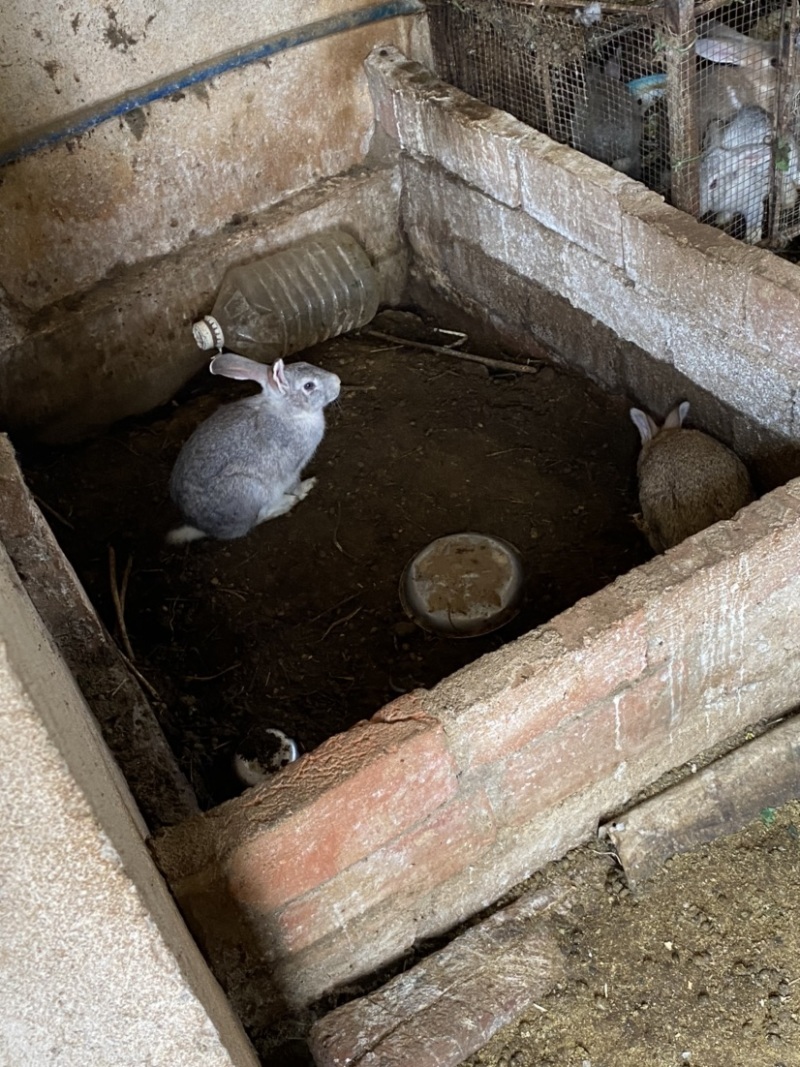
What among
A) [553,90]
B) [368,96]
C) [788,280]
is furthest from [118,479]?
[788,280]

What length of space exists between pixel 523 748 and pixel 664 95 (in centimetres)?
269

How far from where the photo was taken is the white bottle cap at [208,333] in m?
4.68

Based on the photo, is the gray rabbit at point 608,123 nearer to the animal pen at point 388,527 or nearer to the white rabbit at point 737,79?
the animal pen at point 388,527

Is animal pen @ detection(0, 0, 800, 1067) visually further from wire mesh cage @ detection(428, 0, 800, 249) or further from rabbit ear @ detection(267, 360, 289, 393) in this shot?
rabbit ear @ detection(267, 360, 289, 393)

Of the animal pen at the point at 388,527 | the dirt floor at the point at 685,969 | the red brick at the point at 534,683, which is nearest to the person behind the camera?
the animal pen at the point at 388,527

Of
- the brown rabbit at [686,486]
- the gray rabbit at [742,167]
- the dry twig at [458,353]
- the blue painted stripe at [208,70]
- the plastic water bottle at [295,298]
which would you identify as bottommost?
the dry twig at [458,353]

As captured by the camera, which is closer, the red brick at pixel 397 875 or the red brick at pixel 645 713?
the red brick at pixel 397 875

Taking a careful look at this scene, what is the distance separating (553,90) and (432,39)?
0.79 m

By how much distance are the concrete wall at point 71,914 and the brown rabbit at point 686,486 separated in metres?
2.24

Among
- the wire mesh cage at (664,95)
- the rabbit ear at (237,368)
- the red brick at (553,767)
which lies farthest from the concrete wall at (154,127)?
the red brick at (553,767)

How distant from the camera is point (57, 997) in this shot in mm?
1759

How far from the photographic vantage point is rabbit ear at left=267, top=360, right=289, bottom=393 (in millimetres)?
4154

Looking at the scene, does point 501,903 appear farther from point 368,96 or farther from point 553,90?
point 368,96

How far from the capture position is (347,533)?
4.24 m
